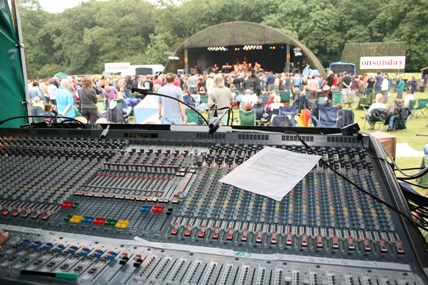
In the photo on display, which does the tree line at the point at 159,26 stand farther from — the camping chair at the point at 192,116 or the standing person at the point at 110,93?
the camping chair at the point at 192,116

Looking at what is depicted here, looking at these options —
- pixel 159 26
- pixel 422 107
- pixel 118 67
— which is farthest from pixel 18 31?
pixel 159 26

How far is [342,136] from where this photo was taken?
1.37 metres

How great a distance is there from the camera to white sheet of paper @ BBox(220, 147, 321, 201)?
43.6 inches

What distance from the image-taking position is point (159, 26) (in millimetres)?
30531

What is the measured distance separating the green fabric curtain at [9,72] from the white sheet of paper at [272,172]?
1.97 m

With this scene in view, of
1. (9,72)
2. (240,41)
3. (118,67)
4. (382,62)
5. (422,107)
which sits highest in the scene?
(240,41)

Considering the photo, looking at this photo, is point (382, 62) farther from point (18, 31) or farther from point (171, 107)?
point (18, 31)

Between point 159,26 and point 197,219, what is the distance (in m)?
31.6

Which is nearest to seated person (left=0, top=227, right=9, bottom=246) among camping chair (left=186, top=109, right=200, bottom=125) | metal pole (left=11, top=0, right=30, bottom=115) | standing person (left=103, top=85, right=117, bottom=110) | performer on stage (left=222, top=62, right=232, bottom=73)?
metal pole (left=11, top=0, right=30, bottom=115)

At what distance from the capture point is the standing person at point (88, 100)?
609 centimetres

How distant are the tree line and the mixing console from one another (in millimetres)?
22295

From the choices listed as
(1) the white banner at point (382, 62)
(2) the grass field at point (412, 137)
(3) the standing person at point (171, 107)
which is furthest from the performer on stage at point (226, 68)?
(3) the standing person at point (171, 107)

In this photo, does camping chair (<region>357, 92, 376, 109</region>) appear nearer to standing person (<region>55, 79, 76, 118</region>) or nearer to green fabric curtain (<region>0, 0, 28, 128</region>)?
standing person (<region>55, 79, 76, 118</region>)

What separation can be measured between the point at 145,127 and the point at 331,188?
98 cm
